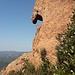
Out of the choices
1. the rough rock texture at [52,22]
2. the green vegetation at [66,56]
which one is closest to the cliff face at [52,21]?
the rough rock texture at [52,22]

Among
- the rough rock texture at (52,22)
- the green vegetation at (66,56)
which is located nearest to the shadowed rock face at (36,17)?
the rough rock texture at (52,22)

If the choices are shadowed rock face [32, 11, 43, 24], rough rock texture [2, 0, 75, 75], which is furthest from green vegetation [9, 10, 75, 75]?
shadowed rock face [32, 11, 43, 24]

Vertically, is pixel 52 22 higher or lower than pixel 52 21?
lower

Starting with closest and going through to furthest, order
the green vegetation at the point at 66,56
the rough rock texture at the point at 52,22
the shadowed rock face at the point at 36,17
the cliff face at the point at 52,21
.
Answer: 1. the green vegetation at the point at 66,56
2. the rough rock texture at the point at 52,22
3. the cliff face at the point at 52,21
4. the shadowed rock face at the point at 36,17

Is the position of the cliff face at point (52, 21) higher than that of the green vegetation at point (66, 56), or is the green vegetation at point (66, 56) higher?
the cliff face at point (52, 21)

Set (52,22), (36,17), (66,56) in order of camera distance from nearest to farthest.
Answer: (66,56), (52,22), (36,17)

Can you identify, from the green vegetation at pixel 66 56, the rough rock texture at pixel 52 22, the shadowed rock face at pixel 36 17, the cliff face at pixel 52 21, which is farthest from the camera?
the shadowed rock face at pixel 36 17

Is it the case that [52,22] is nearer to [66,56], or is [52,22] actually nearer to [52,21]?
[52,21]

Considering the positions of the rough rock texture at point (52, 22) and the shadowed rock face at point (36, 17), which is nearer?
the rough rock texture at point (52, 22)

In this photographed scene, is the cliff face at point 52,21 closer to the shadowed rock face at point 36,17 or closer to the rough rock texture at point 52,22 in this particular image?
the rough rock texture at point 52,22

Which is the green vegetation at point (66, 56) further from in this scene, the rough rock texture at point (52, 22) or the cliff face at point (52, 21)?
the cliff face at point (52, 21)

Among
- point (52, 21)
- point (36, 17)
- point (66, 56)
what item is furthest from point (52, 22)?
point (66, 56)

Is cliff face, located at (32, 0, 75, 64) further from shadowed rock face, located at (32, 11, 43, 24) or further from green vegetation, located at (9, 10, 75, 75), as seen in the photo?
shadowed rock face, located at (32, 11, 43, 24)

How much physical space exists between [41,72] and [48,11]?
2069 centimetres
